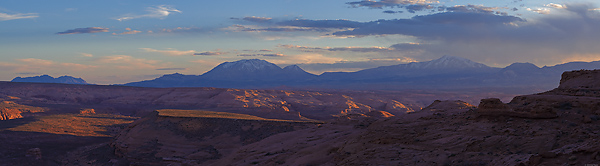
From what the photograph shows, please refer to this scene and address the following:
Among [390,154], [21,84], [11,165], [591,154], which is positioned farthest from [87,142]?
[21,84]

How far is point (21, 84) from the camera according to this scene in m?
116

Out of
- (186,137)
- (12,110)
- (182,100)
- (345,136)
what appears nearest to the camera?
(345,136)

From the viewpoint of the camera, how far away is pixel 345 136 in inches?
1112

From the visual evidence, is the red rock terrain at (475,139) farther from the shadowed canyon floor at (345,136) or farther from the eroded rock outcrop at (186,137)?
the eroded rock outcrop at (186,137)

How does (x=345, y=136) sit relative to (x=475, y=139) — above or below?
below

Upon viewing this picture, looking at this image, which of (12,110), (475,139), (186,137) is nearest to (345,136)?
(475,139)

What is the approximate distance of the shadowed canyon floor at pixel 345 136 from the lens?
17.3 m

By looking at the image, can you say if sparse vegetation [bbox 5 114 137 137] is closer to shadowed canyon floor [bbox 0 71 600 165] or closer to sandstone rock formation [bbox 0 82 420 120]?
shadowed canyon floor [bbox 0 71 600 165]

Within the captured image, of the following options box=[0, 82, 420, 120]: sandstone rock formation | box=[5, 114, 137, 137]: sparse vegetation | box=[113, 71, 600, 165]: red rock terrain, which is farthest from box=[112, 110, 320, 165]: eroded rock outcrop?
box=[0, 82, 420, 120]: sandstone rock formation

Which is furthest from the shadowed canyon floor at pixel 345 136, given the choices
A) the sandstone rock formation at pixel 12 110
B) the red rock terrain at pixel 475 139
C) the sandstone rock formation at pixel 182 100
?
the sandstone rock formation at pixel 182 100

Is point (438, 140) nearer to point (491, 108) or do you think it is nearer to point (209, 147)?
point (491, 108)

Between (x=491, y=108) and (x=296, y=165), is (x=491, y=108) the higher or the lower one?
the higher one

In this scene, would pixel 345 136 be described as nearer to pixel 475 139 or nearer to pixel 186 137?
pixel 475 139

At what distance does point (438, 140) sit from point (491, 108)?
3.22 meters
